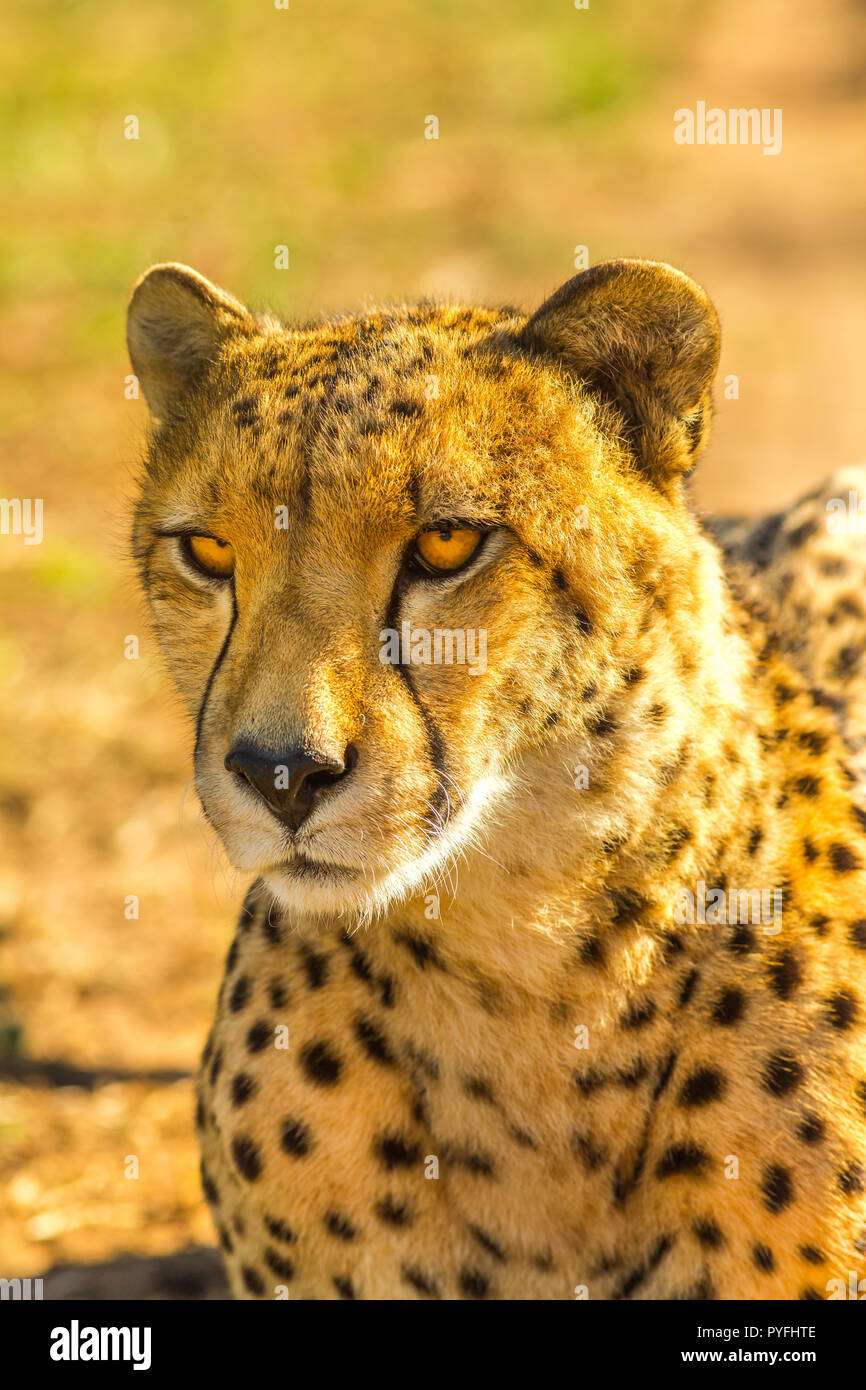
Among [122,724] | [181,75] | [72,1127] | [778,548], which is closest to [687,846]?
[778,548]

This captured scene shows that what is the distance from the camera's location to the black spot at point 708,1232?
2.42 meters

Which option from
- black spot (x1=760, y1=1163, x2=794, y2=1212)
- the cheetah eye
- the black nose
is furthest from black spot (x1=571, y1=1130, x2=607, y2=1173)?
the cheetah eye

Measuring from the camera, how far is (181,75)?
11062 mm

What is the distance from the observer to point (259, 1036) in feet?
8.66

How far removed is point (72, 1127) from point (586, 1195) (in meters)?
1.73

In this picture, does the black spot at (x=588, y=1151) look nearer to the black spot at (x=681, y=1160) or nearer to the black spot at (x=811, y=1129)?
the black spot at (x=681, y=1160)

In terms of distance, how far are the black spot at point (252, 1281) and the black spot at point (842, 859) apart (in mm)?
1130

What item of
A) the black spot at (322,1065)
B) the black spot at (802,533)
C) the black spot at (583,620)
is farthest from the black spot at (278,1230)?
the black spot at (802,533)

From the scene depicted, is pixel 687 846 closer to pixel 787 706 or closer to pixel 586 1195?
pixel 787 706

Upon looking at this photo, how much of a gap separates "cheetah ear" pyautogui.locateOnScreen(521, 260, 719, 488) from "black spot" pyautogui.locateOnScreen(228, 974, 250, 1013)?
1065mm

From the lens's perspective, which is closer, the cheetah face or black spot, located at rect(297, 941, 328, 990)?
the cheetah face

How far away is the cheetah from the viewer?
217 centimetres

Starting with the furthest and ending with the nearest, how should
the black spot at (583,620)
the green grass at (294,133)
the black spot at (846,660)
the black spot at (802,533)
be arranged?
the green grass at (294,133) → the black spot at (802,533) → the black spot at (846,660) → the black spot at (583,620)

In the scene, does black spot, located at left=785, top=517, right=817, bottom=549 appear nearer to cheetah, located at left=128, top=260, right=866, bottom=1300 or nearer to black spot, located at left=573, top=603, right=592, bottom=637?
cheetah, located at left=128, top=260, right=866, bottom=1300
